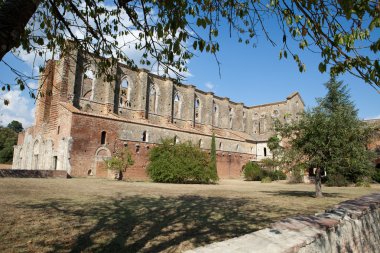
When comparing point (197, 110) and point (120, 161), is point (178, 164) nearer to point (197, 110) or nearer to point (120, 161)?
point (120, 161)

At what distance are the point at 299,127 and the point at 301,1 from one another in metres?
12.8

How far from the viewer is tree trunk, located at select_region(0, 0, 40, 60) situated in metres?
2.93

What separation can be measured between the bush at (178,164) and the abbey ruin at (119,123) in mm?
5164

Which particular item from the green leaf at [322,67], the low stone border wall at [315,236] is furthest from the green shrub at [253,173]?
the green leaf at [322,67]

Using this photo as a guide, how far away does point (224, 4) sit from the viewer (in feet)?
17.2

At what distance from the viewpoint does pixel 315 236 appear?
294 cm

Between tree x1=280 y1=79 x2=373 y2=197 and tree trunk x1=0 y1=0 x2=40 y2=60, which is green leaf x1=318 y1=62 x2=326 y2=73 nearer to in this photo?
→ tree trunk x1=0 y1=0 x2=40 y2=60

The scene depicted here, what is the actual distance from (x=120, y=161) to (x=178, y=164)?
5.67 metres

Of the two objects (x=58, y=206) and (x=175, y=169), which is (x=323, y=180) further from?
(x=58, y=206)

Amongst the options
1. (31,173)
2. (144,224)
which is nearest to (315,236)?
(144,224)

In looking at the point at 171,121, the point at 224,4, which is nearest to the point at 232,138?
the point at 171,121

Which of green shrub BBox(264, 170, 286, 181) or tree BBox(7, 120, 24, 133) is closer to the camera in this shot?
green shrub BBox(264, 170, 286, 181)

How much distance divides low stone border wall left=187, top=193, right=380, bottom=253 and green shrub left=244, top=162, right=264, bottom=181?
1294 inches

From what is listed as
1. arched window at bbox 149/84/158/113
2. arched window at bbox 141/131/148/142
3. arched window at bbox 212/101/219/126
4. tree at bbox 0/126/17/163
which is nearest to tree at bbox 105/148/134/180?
arched window at bbox 141/131/148/142
